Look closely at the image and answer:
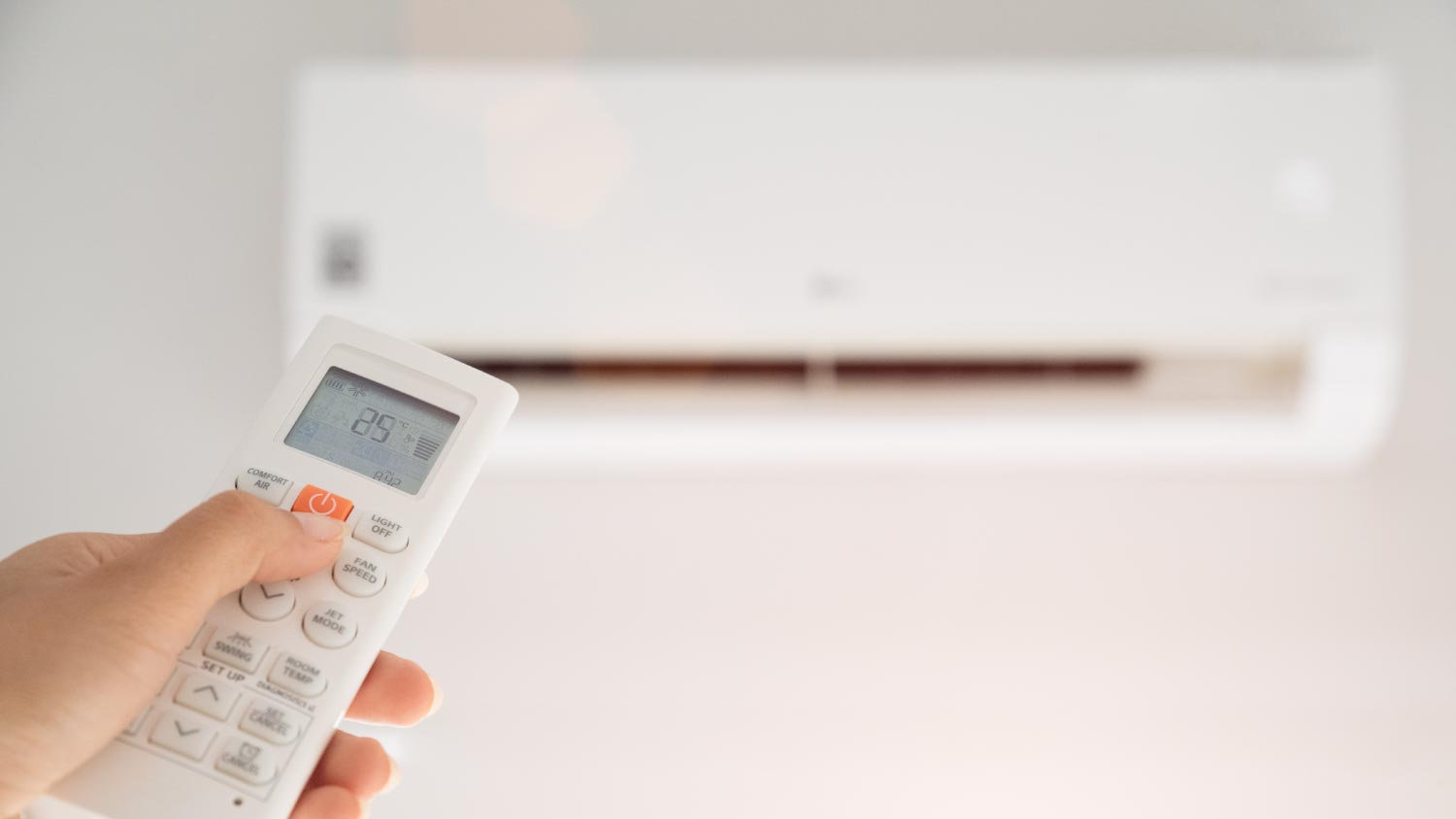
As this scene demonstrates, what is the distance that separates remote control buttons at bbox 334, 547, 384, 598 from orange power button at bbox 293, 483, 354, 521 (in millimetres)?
21

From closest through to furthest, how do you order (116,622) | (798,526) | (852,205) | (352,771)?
(116,622) → (352,771) → (852,205) → (798,526)

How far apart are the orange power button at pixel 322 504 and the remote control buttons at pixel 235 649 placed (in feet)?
0.21

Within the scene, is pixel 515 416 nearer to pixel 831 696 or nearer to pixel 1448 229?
pixel 831 696

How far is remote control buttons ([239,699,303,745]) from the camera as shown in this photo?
1.48 feet

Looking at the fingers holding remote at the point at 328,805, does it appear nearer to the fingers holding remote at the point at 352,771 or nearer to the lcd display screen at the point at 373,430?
the fingers holding remote at the point at 352,771

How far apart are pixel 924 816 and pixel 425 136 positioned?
2.37 ft

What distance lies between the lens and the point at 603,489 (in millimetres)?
987

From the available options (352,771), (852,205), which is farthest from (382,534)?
(852,205)

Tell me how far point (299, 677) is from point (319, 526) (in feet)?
0.23

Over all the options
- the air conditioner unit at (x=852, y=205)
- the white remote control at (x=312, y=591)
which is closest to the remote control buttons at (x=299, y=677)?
the white remote control at (x=312, y=591)

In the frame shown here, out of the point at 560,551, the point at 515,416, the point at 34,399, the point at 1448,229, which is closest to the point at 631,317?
the point at 515,416

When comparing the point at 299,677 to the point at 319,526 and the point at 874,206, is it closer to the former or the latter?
the point at 319,526

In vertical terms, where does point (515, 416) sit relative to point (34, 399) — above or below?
above

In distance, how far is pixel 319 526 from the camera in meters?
0.49
